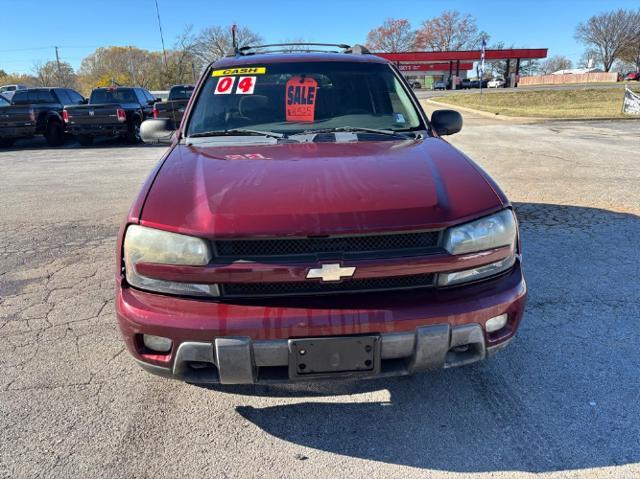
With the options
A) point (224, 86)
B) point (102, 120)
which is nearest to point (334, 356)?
point (224, 86)

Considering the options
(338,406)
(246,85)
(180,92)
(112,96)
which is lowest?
(338,406)

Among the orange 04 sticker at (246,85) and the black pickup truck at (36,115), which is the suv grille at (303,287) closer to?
the orange 04 sticker at (246,85)

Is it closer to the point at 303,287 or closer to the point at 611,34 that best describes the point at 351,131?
the point at 303,287

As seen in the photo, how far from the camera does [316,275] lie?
1929 mm

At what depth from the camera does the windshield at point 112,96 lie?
14.8 meters

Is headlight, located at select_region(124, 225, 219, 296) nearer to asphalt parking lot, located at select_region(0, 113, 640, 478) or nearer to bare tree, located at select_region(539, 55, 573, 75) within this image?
asphalt parking lot, located at select_region(0, 113, 640, 478)

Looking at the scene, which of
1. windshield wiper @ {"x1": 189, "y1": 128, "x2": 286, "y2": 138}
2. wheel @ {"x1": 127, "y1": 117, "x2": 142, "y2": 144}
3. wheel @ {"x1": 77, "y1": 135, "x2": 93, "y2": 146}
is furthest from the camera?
wheel @ {"x1": 77, "y1": 135, "x2": 93, "y2": 146}

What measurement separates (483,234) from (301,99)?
1.84 metres

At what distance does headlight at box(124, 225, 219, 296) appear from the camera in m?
1.96

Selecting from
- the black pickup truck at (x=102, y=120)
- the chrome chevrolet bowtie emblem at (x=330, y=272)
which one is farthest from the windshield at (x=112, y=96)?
the chrome chevrolet bowtie emblem at (x=330, y=272)

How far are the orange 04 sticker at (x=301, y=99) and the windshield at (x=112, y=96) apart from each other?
1310 centimetres

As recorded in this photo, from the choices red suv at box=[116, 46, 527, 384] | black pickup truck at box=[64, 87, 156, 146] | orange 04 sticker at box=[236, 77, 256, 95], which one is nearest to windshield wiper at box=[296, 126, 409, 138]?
orange 04 sticker at box=[236, 77, 256, 95]

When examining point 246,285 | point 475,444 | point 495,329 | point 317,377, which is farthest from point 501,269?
point 246,285

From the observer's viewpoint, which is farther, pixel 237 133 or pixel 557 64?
pixel 557 64
